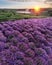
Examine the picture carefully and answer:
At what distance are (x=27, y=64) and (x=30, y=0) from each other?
566 centimetres

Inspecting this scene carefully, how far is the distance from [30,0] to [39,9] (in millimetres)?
654

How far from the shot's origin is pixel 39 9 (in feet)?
27.1

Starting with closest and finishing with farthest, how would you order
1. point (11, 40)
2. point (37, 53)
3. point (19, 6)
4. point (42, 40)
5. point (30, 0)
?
1. point (37, 53)
2. point (11, 40)
3. point (42, 40)
4. point (19, 6)
5. point (30, 0)

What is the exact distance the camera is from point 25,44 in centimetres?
374

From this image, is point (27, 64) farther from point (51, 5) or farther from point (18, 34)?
point (51, 5)

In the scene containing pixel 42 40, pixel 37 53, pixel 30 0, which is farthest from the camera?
pixel 30 0

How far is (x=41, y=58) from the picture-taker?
348 centimetres

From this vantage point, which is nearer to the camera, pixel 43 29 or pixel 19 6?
pixel 43 29

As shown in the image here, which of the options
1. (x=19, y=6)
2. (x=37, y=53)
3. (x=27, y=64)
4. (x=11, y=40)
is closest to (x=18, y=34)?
(x=11, y=40)

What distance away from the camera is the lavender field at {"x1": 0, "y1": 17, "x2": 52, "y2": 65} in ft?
11.0

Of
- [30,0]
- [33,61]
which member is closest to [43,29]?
[33,61]

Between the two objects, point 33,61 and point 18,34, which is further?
point 18,34

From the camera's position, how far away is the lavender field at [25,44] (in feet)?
11.0

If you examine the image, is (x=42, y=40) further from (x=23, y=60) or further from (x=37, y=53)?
(x=23, y=60)
